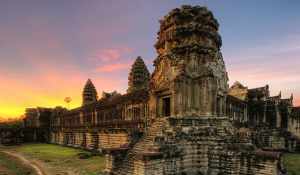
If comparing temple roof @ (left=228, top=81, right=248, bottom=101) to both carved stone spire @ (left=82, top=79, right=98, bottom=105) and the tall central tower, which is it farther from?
carved stone spire @ (left=82, top=79, right=98, bottom=105)

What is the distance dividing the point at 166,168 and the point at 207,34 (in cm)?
926

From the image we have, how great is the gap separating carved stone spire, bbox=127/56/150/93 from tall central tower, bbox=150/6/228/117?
1361 inches

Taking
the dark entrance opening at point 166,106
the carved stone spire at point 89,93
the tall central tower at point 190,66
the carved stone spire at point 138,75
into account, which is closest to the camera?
the tall central tower at point 190,66

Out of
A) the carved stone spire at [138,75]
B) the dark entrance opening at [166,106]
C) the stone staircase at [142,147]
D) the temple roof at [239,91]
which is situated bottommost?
the stone staircase at [142,147]

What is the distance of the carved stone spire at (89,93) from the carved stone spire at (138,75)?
48.0 feet

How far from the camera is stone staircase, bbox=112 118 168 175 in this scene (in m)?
15.9

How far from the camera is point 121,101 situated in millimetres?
28844

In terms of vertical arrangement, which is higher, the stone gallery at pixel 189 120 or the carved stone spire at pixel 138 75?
the carved stone spire at pixel 138 75

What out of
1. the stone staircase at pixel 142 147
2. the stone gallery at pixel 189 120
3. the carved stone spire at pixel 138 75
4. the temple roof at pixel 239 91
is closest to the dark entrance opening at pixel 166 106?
the stone gallery at pixel 189 120

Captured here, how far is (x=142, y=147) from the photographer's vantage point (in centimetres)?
1689

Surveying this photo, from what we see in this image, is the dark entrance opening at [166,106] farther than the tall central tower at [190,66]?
Yes

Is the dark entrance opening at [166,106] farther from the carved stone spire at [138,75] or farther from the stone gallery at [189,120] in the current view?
the carved stone spire at [138,75]

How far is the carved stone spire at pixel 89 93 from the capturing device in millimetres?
65875

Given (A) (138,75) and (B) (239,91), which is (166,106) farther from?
(A) (138,75)
